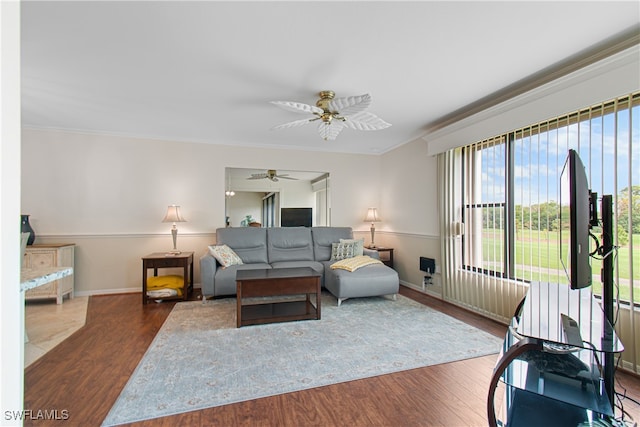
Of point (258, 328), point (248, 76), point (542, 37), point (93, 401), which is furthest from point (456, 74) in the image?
point (93, 401)

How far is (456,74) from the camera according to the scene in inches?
99.2

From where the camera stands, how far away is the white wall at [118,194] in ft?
13.1

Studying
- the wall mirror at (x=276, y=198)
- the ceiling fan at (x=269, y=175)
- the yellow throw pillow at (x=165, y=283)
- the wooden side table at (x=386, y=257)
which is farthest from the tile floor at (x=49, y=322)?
the wooden side table at (x=386, y=257)

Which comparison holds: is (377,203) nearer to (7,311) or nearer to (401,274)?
(401,274)

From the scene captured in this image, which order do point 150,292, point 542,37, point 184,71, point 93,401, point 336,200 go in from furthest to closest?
1. point 336,200
2. point 150,292
3. point 184,71
4. point 542,37
5. point 93,401

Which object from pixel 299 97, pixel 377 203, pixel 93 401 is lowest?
pixel 93 401

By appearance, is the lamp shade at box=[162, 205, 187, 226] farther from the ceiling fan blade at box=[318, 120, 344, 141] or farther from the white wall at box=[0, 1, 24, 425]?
the white wall at box=[0, 1, 24, 425]

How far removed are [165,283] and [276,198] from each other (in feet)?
6.93

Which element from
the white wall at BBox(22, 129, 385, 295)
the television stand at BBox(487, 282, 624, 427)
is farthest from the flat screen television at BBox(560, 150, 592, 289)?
the white wall at BBox(22, 129, 385, 295)

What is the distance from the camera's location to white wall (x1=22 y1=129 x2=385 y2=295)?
3.99 metres

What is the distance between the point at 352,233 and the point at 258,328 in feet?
8.87

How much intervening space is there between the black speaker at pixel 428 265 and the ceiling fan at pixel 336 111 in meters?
2.16

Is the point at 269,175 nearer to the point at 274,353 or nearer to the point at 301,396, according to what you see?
the point at 274,353

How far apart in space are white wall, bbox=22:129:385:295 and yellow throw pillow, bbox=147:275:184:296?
0.66 meters
